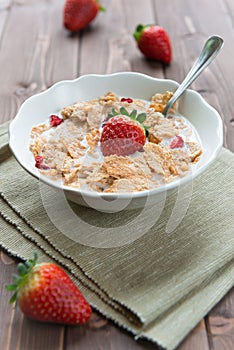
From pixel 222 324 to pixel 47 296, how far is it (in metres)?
0.34

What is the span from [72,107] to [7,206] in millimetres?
319

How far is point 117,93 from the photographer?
152 cm

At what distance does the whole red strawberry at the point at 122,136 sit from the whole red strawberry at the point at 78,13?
3.12ft

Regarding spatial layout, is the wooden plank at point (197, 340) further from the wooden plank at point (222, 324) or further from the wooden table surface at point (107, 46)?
the wooden table surface at point (107, 46)

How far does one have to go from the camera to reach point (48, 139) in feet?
4.39

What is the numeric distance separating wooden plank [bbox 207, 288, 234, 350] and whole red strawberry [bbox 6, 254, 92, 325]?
0.24m

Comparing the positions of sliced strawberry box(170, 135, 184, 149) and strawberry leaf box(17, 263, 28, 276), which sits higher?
sliced strawberry box(170, 135, 184, 149)

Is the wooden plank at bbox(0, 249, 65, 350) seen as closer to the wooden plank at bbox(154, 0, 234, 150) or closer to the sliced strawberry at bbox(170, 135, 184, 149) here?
the sliced strawberry at bbox(170, 135, 184, 149)

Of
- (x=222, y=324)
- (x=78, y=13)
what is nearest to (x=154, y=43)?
(x=78, y=13)

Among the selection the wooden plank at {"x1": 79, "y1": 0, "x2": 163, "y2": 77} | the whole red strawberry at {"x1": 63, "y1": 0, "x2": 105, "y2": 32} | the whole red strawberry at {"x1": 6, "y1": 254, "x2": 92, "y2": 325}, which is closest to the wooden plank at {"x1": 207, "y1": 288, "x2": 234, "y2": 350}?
the whole red strawberry at {"x1": 6, "y1": 254, "x2": 92, "y2": 325}

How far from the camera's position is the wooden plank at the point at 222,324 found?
1.00 metres

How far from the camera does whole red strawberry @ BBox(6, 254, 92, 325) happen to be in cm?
97

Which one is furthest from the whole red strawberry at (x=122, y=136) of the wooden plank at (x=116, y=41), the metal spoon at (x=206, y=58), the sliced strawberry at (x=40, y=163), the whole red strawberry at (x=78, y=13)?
the whole red strawberry at (x=78, y=13)

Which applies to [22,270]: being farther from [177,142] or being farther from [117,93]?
[117,93]
